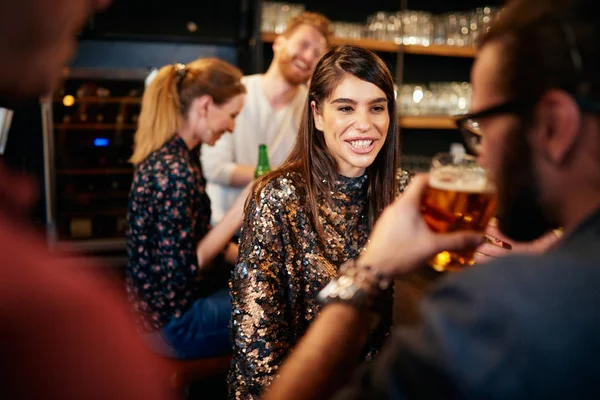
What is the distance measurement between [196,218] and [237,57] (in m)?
2.20

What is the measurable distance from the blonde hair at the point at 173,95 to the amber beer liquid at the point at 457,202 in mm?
1643

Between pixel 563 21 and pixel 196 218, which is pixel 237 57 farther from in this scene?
pixel 563 21

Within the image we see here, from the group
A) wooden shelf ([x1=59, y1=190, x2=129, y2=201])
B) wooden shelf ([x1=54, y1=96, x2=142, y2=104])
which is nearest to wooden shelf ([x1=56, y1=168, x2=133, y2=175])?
wooden shelf ([x1=59, y1=190, x2=129, y2=201])

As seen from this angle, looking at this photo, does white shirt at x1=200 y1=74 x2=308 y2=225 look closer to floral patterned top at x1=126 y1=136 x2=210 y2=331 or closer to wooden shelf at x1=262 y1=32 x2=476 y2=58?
wooden shelf at x1=262 y1=32 x2=476 y2=58

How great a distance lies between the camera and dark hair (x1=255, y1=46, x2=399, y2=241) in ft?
5.67

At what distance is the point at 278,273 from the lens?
1586mm

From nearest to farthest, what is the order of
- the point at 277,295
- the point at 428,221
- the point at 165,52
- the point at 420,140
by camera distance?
the point at 428,221 → the point at 277,295 → the point at 165,52 → the point at 420,140

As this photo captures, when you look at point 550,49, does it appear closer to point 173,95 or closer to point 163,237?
point 163,237

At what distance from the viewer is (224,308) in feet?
7.54

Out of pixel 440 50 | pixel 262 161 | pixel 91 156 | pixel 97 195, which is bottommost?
pixel 97 195

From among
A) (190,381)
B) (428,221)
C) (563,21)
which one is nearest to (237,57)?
(190,381)

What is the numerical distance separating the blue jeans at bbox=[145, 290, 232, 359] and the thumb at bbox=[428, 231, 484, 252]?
1.45 m

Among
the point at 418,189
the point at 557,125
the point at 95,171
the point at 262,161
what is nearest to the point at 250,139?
the point at 262,161

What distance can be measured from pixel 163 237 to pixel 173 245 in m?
0.05
